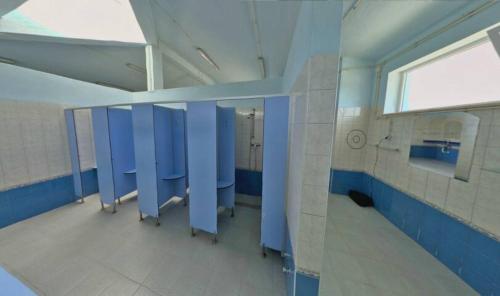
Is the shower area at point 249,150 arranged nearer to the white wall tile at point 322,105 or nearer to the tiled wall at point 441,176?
the tiled wall at point 441,176

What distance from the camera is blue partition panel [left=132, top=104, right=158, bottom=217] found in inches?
83.3

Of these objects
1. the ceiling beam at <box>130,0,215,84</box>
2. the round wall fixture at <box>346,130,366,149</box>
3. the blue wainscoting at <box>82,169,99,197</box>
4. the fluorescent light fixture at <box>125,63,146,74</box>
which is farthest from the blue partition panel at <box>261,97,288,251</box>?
the fluorescent light fixture at <box>125,63,146,74</box>

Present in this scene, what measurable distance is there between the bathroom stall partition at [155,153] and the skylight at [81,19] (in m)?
2.28

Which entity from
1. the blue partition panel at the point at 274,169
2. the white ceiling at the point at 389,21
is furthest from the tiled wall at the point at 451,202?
the blue partition panel at the point at 274,169

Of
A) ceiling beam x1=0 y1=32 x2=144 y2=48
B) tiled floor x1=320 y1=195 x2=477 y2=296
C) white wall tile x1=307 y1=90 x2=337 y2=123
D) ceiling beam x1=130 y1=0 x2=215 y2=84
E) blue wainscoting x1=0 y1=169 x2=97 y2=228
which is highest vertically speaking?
A: ceiling beam x1=130 y1=0 x2=215 y2=84

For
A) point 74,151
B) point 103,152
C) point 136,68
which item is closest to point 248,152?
point 103,152

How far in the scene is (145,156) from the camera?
86.1 inches

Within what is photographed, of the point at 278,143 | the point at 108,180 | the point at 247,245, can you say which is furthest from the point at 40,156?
the point at 278,143

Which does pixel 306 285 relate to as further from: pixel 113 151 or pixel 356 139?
pixel 113 151

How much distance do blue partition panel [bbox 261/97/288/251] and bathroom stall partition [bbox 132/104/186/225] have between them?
1.64 m

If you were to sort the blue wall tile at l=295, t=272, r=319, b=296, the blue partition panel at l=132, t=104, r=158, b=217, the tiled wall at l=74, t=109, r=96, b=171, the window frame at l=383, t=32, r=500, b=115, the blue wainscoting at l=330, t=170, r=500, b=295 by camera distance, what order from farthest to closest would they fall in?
the tiled wall at l=74, t=109, r=96, b=171
the blue partition panel at l=132, t=104, r=158, b=217
the window frame at l=383, t=32, r=500, b=115
the blue wainscoting at l=330, t=170, r=500, b=295
the blue wall tile at l=295, t=272, r=319, b=296

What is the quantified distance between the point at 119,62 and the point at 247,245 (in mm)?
5675

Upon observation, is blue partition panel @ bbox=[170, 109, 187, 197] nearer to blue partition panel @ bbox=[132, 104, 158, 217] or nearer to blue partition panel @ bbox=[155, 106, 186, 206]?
blue partition panel @ bbox=[155, 106, 186, 206]

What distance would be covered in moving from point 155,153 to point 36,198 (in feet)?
7.73
